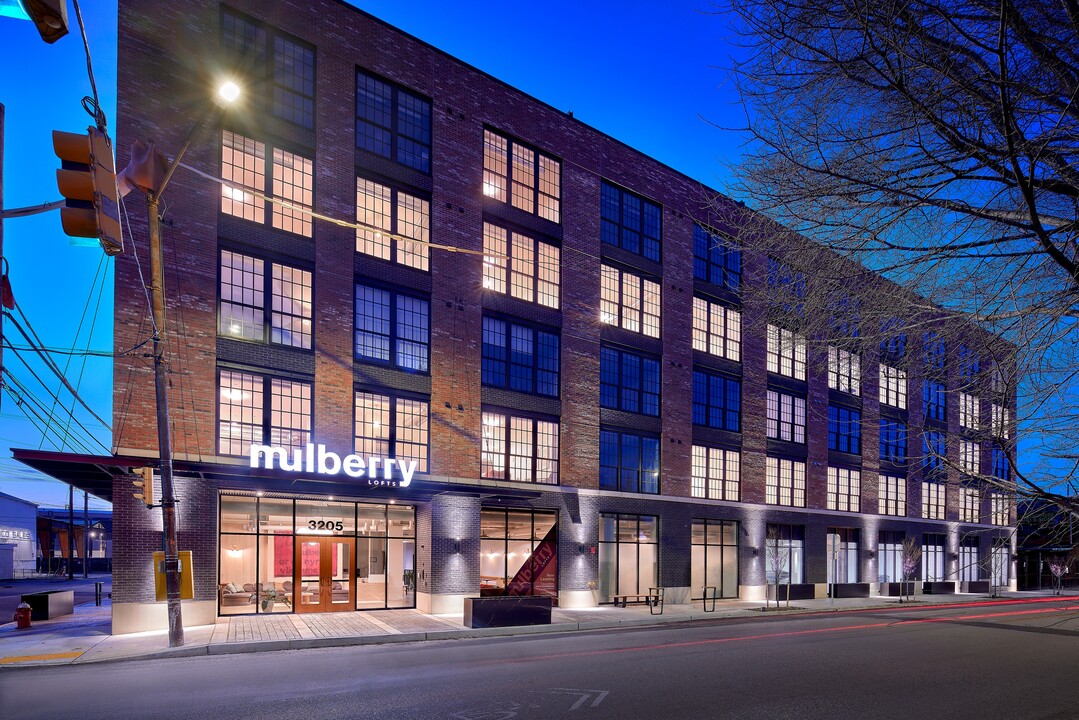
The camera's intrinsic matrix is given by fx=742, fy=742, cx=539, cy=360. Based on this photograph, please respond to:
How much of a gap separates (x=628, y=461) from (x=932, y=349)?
27090 millimetres

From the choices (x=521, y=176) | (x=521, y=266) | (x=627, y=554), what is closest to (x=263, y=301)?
(x=521, y=266)

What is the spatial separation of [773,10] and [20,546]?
249 feet

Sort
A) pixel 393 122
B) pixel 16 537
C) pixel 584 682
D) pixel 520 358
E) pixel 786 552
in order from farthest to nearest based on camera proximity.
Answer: pixel 16 537, pixel 786 552, pixel 520 358, pixel 393 122, pixel 584 682

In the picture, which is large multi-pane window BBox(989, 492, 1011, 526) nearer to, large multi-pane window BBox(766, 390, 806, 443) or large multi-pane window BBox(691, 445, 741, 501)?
large multi-pane window BBox(691, 445, 741, 501)

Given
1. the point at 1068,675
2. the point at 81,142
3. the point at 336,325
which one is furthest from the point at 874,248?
the point at 336,325

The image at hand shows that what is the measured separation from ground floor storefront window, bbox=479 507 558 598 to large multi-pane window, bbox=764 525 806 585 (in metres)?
13.8

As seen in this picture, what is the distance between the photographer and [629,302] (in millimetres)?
35000

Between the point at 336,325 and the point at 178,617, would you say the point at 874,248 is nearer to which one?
the point at 178,617

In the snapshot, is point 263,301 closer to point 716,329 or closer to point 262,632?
point 262,632

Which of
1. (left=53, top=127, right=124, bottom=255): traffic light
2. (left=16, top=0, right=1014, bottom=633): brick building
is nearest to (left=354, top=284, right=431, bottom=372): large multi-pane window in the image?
(left=16, top=0, right=1014, bottom=633): brick building

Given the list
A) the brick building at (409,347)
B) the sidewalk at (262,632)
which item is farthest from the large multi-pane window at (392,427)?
the sidewalk at (262,632)

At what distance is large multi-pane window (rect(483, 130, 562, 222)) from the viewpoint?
3055 cm

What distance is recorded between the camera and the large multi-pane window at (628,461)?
33.3 metres

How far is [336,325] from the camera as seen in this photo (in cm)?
2534
